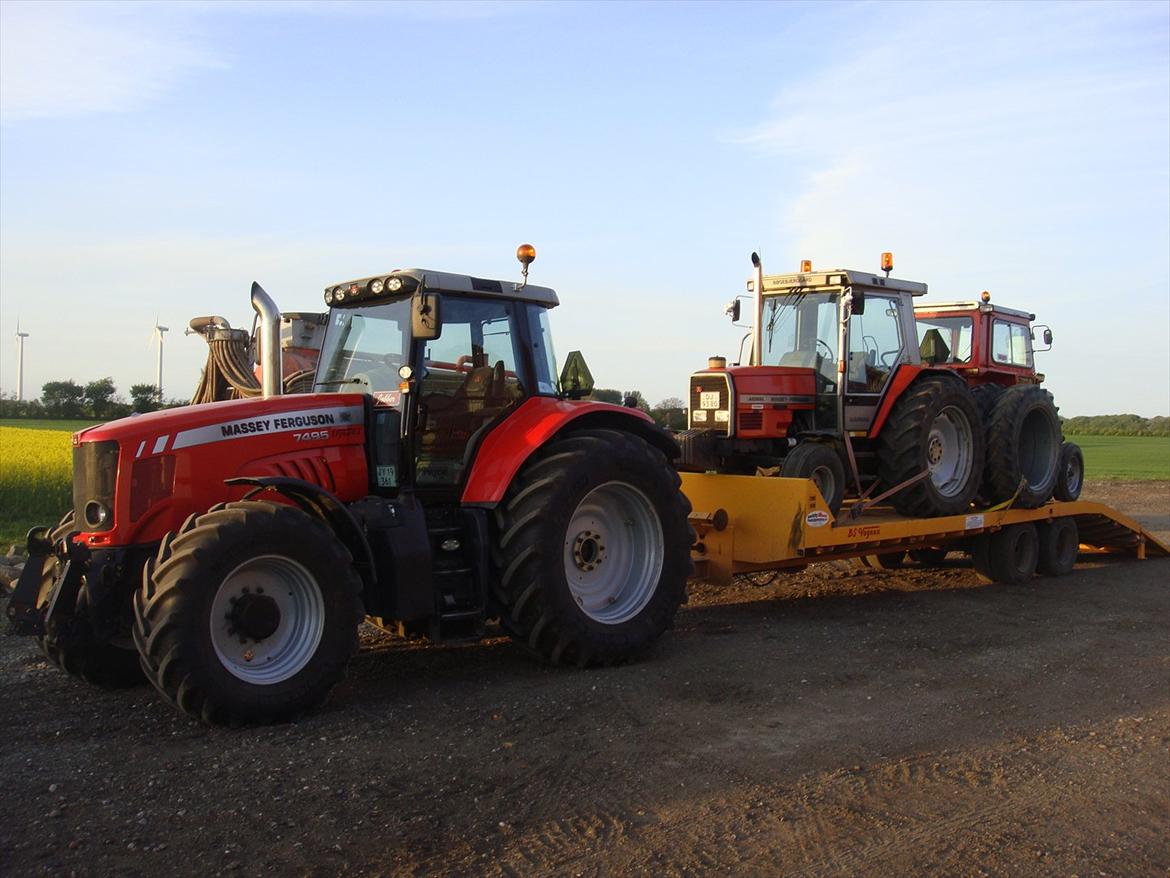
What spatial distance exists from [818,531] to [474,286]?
336 cm

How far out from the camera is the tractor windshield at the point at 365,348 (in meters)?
6.88

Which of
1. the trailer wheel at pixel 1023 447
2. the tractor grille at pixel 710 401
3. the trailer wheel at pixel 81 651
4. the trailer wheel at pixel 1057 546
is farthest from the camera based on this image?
the trailer wheel at pixel 1057 546

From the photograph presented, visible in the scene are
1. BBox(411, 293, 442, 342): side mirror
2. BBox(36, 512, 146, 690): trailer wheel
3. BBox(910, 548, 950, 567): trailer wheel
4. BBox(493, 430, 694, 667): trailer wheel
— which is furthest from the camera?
BBox(910, 548, 950, 567): trailer wheel

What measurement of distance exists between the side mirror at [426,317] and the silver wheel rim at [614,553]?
5.29 ft

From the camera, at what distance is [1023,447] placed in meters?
11.5

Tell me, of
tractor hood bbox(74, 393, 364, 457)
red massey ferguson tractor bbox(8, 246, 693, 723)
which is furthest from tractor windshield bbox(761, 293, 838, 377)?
tractor hood bbox(74, 393, 364, 457)

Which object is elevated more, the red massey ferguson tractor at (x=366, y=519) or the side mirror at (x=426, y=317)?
the side mirror at (x=426, y=317)

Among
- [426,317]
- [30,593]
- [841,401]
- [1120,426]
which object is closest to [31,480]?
[30,593]

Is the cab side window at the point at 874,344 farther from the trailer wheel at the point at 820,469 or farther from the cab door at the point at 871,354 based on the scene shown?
the trailer wheel at the point at 820,469

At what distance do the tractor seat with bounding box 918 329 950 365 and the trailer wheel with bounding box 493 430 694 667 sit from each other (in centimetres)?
588

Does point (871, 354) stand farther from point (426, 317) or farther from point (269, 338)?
point (269, 338)

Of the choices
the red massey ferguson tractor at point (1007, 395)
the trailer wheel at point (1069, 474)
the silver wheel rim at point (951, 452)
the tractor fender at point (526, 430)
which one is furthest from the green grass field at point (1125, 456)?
the tractor fender at point (526, 430)

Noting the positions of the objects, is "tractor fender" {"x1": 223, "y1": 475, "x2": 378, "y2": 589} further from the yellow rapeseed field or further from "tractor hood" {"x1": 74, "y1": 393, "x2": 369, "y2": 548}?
the yellow rapeseed field

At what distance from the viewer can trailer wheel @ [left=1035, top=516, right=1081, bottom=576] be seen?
11625mm
